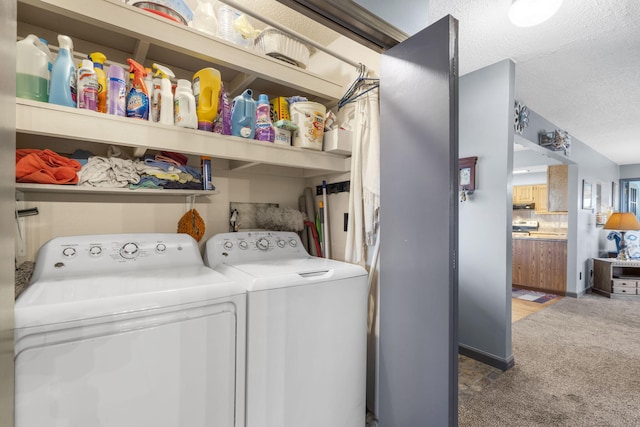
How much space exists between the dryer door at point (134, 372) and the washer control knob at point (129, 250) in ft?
1.74

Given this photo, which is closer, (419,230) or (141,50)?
(419,230)

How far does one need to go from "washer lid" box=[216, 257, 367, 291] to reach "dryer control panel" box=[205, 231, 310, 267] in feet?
0.27

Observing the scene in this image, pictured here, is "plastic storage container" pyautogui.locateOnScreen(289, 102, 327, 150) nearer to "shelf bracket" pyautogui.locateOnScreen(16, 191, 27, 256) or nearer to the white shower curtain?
the white shower curtain

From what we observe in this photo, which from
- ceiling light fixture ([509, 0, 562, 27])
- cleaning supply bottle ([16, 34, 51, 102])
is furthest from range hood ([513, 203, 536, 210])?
cleaning supply bottle ([16, 34, 51, 102])

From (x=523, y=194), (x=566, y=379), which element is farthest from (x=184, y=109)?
(x=523, y=194)

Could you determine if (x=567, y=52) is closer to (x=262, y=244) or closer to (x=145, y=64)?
(x=262, y=244)

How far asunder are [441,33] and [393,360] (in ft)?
4.78

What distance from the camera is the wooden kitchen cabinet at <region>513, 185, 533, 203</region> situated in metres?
6.19

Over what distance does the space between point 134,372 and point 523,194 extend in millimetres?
7203

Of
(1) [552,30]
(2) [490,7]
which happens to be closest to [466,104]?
(1) [552,30]

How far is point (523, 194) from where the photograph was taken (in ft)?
20.7

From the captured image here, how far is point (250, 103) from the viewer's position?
1.57 metres

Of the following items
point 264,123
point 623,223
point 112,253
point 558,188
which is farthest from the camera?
point 623,223

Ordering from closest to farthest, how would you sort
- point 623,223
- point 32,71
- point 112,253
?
1. point 32,71
2. point 112,253
3. point 623,223
